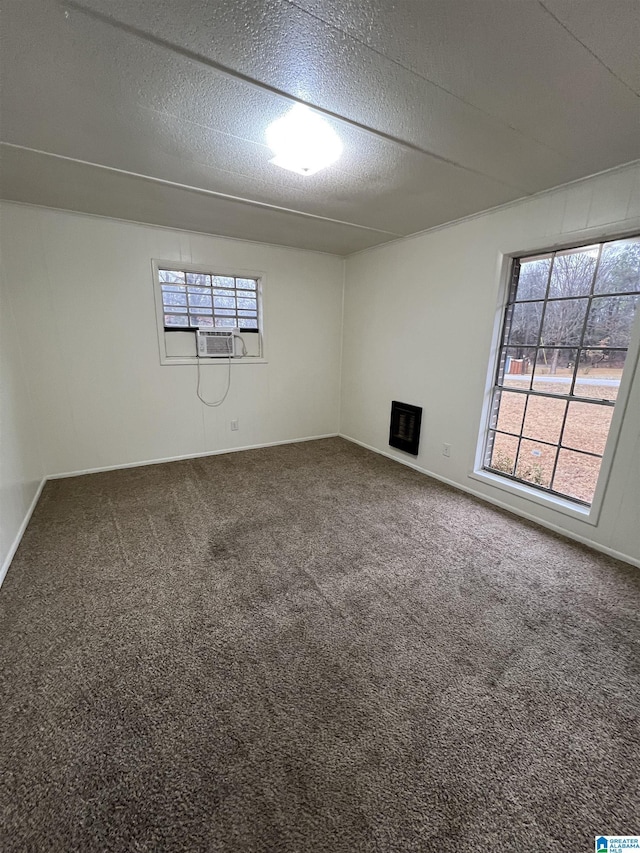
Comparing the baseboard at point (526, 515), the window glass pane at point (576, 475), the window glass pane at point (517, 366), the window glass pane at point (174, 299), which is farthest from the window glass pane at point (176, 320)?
the window glass pane at point (576, 475)

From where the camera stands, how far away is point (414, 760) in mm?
1146

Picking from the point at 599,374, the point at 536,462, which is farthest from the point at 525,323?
the point at 536,462

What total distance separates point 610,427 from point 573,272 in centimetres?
114

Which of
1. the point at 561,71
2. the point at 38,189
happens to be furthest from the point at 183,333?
the point at 561,71

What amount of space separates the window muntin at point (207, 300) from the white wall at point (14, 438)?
45.7 inches

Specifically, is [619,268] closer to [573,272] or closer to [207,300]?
[573,272]

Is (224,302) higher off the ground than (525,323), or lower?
higher

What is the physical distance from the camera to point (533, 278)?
8.68 ft

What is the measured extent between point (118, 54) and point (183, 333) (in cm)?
249

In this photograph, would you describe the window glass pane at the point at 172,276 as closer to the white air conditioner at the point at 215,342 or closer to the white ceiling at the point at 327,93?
the white air conditioner at the point at 215,342

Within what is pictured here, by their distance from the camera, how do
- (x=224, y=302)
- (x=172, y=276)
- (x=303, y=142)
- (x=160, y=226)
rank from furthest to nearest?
(x=224, y=302)
(x=172, y=276)
(x=160, y=226)
(x=303, y=142)

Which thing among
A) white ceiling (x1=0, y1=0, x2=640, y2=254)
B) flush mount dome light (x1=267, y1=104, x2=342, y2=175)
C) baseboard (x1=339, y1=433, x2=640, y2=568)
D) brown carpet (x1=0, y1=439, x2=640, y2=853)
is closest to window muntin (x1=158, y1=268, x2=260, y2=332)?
white ceiling (x1=0, y1=0, x2=640, y2=254)

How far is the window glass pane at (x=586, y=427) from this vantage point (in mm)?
2336

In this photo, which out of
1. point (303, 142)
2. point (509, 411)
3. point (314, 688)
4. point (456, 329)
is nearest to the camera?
point (314, 688)
